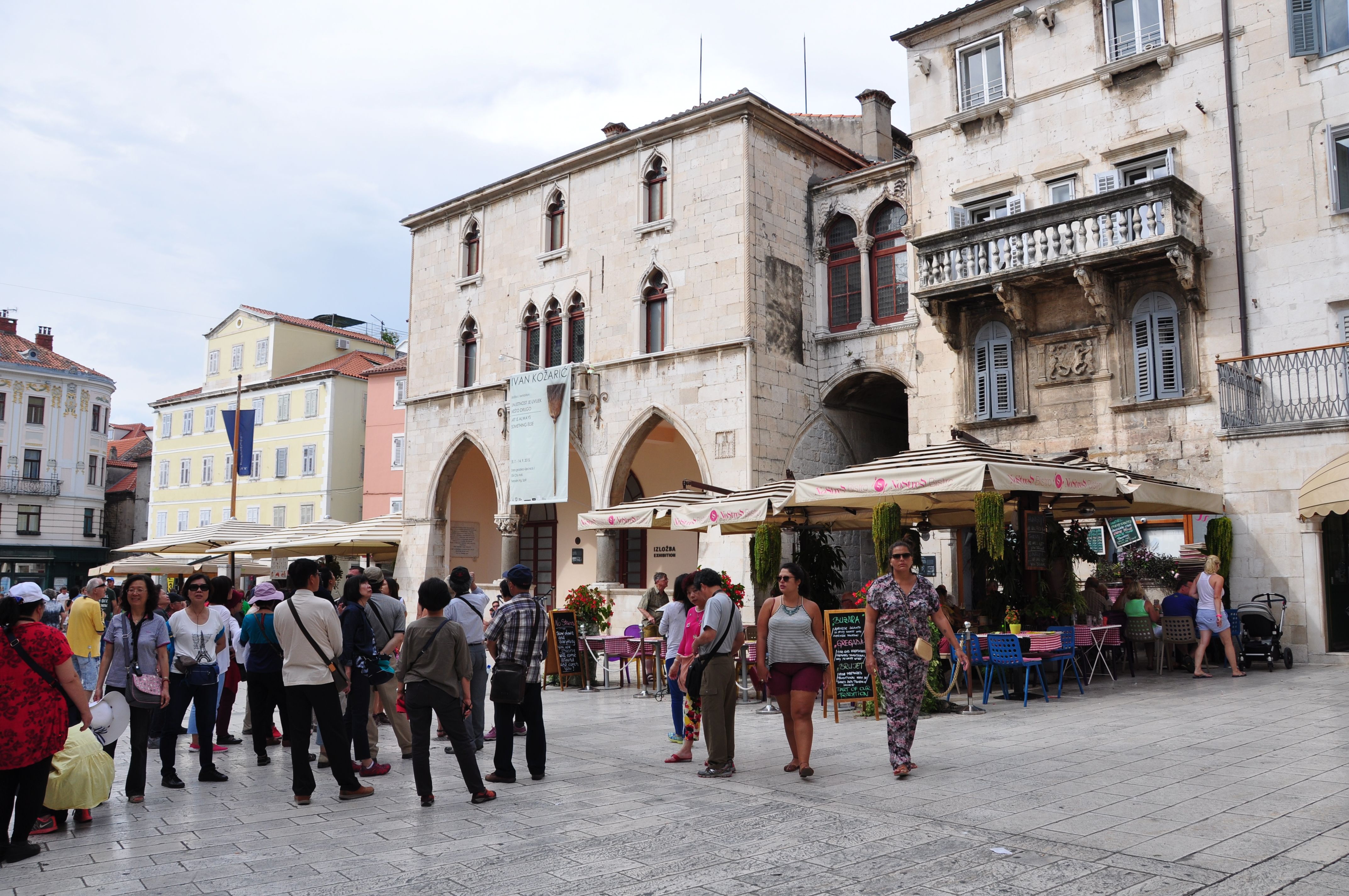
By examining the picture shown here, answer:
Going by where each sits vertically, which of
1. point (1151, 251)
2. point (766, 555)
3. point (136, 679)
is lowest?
point (136, 679)

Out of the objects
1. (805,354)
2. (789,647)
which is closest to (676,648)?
(789,647)

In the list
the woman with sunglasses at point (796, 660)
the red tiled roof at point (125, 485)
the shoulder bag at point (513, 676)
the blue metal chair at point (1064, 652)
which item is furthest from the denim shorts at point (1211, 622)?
the red tiled roof at point (125, 485)

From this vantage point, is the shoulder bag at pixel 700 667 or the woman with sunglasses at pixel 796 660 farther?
the shoulder bag at pixel 700 667

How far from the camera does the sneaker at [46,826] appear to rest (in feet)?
21.9

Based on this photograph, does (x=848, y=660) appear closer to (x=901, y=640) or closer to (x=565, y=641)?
(x=901, y=640)

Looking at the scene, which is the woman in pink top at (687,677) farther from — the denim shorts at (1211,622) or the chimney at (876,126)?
the chimney at (876,126)

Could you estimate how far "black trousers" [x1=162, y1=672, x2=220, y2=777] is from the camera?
8.24 meters

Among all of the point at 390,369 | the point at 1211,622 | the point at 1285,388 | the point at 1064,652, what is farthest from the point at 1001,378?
the point at 390,369

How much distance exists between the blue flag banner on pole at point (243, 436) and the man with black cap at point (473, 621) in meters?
23.4

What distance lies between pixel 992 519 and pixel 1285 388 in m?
7.35

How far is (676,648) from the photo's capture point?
10.4m

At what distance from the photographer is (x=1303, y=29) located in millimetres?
16141

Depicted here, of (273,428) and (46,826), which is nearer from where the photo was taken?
(46,826)

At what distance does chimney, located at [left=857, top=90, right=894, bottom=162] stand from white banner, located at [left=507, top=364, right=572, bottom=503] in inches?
357
